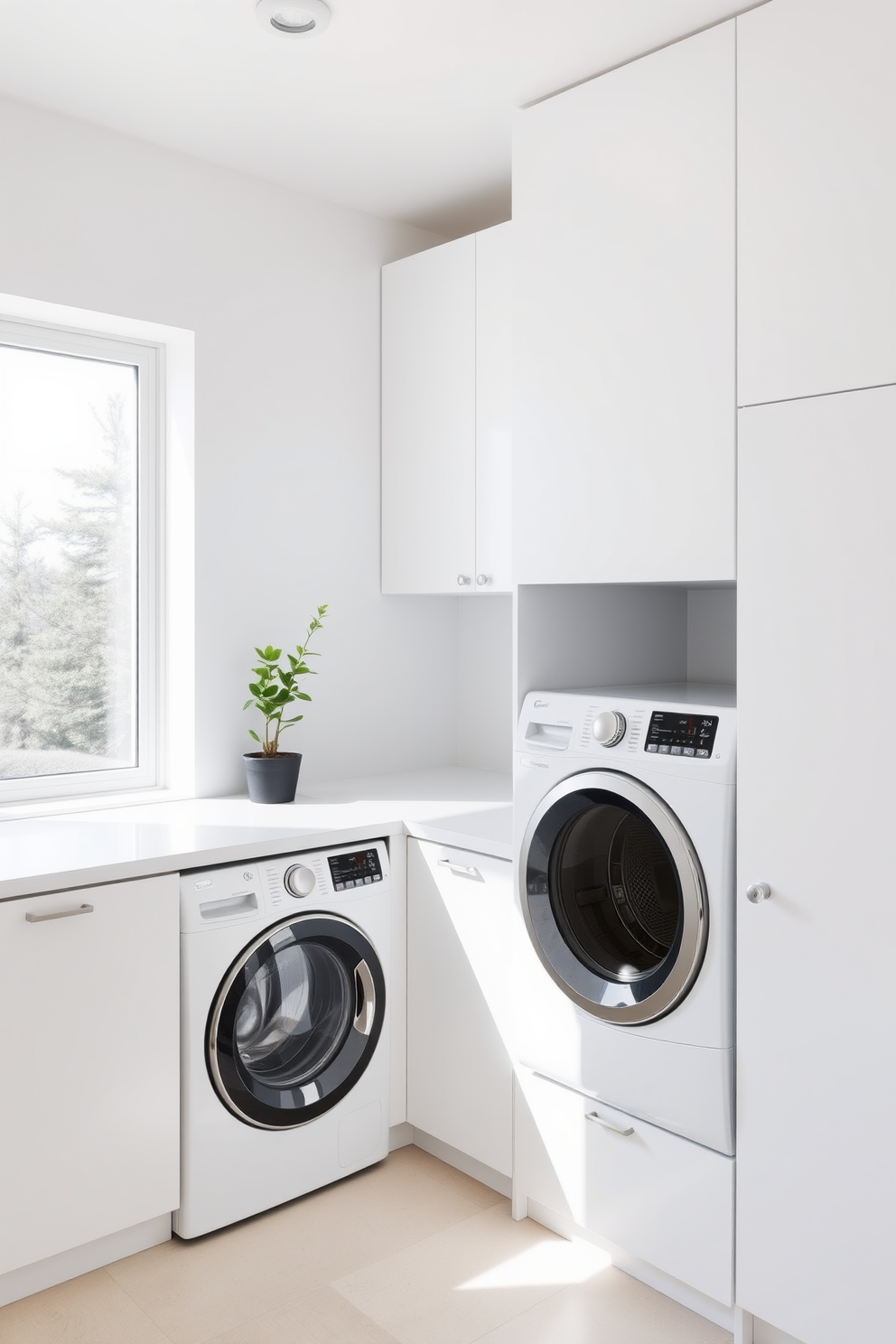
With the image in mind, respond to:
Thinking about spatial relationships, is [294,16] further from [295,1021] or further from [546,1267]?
[546,1267]

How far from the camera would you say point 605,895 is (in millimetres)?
2166

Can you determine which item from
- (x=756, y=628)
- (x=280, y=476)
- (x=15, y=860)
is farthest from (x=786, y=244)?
(x=15, y=860)

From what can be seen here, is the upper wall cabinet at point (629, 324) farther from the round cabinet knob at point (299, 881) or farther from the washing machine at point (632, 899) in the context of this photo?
the round cabinet knob at point (299, 881)

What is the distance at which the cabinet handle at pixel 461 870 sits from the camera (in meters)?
2.35

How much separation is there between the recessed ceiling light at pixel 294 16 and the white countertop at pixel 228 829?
166cm

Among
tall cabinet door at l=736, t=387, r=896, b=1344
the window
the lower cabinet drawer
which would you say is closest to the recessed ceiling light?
the window

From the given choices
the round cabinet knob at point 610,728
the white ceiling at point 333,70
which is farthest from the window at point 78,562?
the round cabinet knob at point 610,728

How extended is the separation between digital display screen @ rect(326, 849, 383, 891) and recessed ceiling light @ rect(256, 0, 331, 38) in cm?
174

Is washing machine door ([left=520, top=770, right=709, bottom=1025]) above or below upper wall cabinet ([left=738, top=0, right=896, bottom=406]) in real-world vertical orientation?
below

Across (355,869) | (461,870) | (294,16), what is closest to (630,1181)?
(461,870)

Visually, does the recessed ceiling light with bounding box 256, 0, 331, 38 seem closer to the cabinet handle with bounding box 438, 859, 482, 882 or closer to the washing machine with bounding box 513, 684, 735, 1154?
the washing machine with bounding box 513, 684, 735, 1154

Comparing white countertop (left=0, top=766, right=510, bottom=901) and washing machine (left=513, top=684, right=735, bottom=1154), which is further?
white countertop (left=0, top=766, right=510, bottom=901)

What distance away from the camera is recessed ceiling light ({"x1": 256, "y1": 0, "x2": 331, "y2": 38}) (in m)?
1.96

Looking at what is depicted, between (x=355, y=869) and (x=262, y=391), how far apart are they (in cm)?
136
